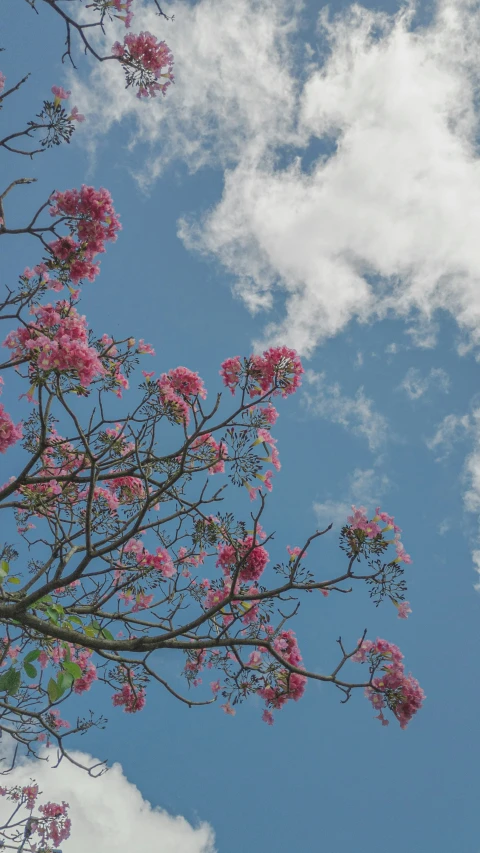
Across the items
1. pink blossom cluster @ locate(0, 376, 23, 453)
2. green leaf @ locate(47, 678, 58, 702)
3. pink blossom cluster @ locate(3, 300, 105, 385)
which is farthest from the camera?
pink blossom cluster @ locate(0, 376, 23, 453)

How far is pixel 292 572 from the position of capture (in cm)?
371

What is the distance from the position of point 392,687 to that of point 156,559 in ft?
8.27

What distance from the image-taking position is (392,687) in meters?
4.08

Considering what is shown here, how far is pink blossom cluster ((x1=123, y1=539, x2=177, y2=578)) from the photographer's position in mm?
5340

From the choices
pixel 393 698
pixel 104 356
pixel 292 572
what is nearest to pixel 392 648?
pixel 393 698

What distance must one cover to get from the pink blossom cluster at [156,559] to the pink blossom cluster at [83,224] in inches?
110

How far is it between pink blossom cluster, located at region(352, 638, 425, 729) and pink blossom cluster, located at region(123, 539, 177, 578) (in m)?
2.02

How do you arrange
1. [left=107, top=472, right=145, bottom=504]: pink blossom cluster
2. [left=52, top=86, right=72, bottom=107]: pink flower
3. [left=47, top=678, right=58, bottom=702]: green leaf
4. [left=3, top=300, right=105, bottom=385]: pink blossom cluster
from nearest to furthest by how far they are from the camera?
[left=47, top=678, right=58, bottom=702]: green leaf < [left=3, top=300, right=105, bottom=385]: pink blossom cluster < [left=52, top=86, right=72, bottom=107]: pink flower < [left=107, top=472, right=145, bottom=504]: pink blossom cluster

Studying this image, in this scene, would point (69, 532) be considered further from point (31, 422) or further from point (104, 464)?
point (31, 422)

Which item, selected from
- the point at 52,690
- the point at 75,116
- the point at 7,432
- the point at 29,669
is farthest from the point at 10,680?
the point at 75,116

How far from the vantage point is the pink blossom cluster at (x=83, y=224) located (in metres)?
5.05

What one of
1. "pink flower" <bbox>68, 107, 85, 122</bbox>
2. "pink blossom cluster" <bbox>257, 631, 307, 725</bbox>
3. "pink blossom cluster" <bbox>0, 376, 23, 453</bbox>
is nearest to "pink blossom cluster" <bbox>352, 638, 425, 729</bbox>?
"pink blossom cluster" <bbox>257, 631, 307, 725</bbox>

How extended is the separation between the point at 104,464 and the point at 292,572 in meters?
2.45

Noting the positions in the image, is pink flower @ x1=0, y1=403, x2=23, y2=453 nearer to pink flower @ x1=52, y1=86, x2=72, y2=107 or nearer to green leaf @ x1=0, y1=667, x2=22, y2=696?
green leaf @ x1=0, y1=667, x2=22, y2=696
